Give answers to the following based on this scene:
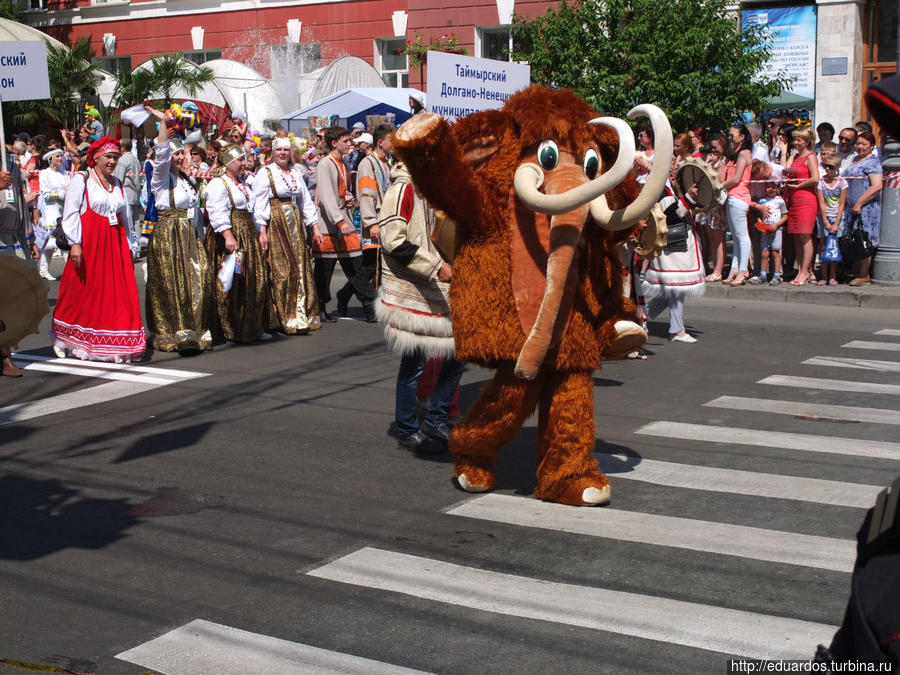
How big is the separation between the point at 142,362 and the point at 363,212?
2.34 m

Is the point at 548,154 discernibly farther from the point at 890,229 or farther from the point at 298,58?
the point at 298,58

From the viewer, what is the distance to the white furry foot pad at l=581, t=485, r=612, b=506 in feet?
18.5

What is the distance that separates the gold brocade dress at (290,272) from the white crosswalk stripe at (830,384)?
4617 mm

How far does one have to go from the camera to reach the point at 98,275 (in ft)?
31.7

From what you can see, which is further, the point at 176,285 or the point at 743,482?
the point at 176,285

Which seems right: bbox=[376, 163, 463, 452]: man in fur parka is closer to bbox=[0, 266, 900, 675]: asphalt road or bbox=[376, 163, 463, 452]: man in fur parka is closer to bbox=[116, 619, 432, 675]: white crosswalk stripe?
bbox=[0, 266, 900, 675]: asphalt road

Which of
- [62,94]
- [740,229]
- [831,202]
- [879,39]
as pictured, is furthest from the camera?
[62,94]

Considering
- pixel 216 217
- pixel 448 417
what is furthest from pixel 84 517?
pixel 216 217

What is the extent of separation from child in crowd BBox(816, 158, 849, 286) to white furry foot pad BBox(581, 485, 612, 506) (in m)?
9.09

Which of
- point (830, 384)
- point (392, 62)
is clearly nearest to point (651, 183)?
point (830, 384)

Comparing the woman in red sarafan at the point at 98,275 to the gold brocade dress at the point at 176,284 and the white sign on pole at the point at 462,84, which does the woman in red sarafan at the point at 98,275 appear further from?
the white sign on pole at the point at 462,84

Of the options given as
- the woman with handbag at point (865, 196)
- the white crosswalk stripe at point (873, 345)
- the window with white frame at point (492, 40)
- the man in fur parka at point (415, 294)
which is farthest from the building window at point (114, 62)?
the man in fur parka at point (415, 294)

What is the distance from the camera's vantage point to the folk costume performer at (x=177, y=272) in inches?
394

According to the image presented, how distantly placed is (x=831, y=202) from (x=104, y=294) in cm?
864
